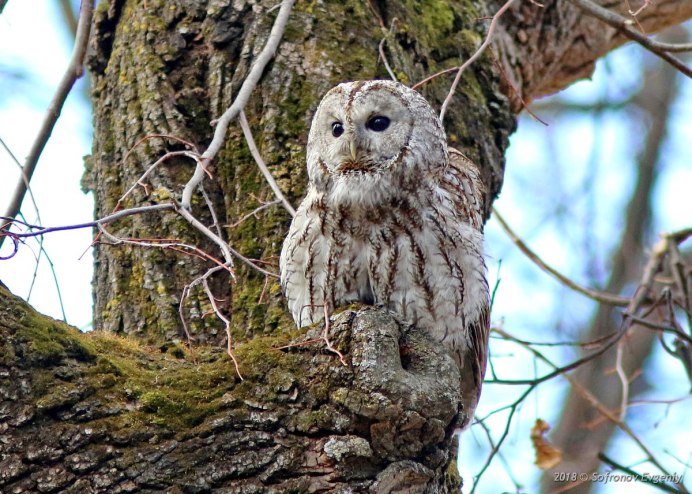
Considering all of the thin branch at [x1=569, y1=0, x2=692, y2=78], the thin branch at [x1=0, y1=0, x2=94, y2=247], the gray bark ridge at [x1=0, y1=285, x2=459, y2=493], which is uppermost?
the thin branch at [x1=569, y1=0, x2=692, y2=78]

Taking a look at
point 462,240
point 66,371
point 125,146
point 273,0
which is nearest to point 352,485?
point 66,371

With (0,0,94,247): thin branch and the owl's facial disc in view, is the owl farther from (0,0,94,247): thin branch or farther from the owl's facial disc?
(0,0,94,247): thin branch

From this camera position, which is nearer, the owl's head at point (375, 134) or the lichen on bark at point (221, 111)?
the owl's head at point (375, 134)

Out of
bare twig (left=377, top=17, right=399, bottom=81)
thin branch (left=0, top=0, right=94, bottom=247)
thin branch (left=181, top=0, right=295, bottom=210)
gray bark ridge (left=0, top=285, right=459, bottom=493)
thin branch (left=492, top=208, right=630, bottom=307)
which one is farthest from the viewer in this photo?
thin branch (left=492, top=208, right=630, bottom=307)

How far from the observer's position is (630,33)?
118 inches

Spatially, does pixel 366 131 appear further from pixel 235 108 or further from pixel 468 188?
pixel 235 108

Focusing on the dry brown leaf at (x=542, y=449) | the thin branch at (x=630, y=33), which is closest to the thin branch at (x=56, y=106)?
the thin branch at (x=630, y=33)

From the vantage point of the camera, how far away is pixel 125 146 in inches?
134

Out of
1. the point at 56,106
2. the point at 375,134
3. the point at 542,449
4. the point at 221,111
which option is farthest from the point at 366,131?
the point at 542,449

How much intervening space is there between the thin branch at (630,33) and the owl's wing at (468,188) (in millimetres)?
705

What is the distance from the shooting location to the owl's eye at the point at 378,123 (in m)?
3.14

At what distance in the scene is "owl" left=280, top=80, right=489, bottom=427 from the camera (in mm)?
2939

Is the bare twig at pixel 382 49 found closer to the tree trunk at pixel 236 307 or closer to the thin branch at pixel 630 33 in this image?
the tree trunk at pixel 236 307

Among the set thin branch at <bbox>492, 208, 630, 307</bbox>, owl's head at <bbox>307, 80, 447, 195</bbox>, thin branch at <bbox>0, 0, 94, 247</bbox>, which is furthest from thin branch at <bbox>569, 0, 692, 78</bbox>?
thin branch at <bbox>0, 0, 94, 247</bbox>
